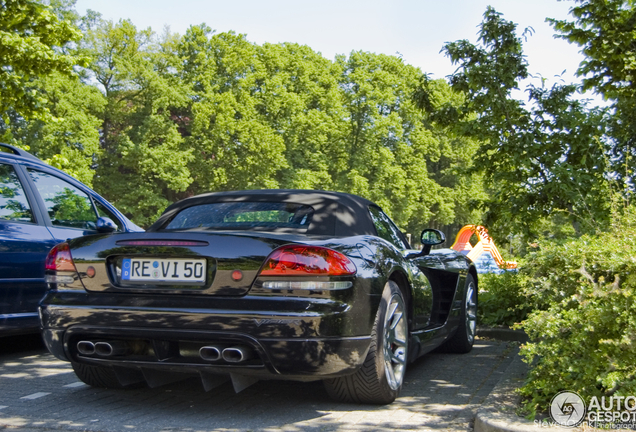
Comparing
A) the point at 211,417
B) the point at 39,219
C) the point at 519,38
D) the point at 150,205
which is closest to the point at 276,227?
the point at 211,417

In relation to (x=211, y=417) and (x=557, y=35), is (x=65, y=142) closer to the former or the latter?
(x=557, y=35)

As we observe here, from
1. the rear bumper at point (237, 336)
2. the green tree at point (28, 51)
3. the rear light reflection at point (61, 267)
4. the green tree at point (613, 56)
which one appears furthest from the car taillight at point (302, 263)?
the green tree at point (28, 51)

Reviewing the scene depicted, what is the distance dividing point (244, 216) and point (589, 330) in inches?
93.2

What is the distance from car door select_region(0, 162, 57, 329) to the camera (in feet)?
18.8

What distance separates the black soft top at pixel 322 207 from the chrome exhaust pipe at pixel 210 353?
1110 millimetres

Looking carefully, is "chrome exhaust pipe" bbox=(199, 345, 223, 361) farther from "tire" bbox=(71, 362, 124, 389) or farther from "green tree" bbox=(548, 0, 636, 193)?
"green tree" bbox=(548, 0, 636, 193)

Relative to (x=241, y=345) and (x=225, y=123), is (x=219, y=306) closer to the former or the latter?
(x=241, y=345)

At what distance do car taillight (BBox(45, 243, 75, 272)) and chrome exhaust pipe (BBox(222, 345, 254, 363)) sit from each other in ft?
3.82

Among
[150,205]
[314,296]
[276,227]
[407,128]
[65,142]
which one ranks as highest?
[407,128]

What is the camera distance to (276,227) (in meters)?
4.70

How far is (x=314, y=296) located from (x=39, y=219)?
349 centimetres

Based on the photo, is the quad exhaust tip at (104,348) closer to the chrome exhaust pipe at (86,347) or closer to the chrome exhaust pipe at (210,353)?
the chrome exhaust pipe at (86,347)

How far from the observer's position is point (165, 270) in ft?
13.1

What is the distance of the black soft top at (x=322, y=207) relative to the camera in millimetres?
4668
